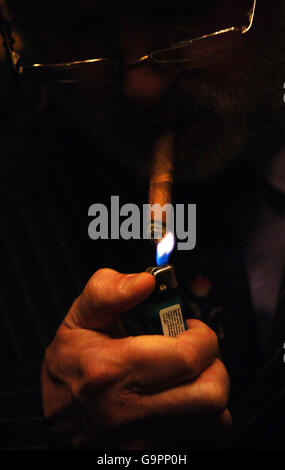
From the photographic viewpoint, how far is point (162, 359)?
0.76 m

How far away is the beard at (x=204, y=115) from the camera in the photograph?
107cm

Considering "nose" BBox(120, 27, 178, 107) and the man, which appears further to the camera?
"nose" BBox(120, 27, 178, 107)

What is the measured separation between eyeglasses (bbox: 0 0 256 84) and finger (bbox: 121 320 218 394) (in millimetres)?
707

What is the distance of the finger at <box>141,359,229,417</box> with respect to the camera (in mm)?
775

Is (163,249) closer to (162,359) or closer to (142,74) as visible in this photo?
(162,359)

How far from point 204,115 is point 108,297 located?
0.67 meters

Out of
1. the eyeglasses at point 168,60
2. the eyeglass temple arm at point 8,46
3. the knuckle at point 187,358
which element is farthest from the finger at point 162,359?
the eyeglass temple arm at point 8,46

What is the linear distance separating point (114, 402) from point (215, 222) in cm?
80

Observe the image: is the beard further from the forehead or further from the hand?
the hand
